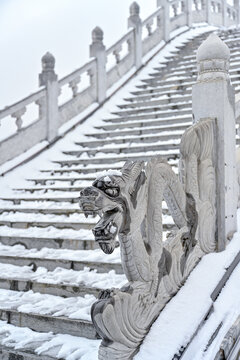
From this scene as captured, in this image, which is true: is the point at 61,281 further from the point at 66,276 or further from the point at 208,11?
the point at 208,11

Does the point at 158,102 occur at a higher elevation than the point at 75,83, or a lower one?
lower

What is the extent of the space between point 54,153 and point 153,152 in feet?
6.93

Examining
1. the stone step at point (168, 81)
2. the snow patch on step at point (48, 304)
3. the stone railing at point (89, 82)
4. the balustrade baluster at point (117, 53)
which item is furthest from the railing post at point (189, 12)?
the snow patch on step at point (48, 304)

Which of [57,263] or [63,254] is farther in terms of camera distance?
[63,254]

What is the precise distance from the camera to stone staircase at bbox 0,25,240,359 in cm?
355

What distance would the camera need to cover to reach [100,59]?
9.94 m

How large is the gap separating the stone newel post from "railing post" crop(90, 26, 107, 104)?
20.5ft

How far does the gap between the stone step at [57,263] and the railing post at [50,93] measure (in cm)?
408

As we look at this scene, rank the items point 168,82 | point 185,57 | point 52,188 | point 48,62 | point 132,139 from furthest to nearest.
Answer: point 185,57
point 168,82
point 48,62
point 132,139
point 52,188

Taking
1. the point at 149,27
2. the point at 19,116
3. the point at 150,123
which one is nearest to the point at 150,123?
the point at 150,123

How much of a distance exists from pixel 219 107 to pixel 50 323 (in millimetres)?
2345

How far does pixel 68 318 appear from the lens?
10.7 feet

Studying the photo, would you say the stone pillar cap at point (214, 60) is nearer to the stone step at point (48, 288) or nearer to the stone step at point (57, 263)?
the stone step at point (57, 263)

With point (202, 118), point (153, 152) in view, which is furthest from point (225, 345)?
point (153, 152)
